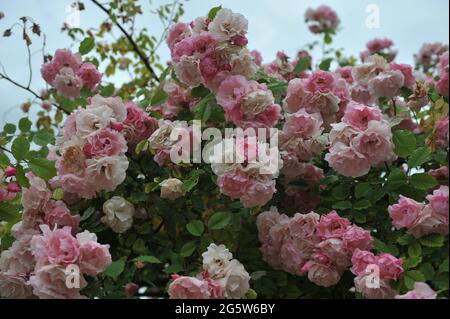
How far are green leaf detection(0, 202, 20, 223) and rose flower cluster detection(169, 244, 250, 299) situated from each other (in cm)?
44

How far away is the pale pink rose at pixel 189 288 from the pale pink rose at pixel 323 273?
238 millimetres

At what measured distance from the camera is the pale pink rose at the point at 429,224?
1045mm

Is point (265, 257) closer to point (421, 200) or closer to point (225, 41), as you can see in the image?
point (421, 200)

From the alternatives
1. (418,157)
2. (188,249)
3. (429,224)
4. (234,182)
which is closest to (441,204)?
(429,224)

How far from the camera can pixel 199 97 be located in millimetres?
1424

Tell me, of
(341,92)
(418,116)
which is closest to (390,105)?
(418,116)

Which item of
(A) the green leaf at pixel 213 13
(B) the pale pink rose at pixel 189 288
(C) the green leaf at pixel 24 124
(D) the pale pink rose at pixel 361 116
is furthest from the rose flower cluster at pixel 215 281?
(C) the green leaf at pixel 24 124

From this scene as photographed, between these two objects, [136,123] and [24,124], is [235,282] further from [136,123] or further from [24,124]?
[24,124]

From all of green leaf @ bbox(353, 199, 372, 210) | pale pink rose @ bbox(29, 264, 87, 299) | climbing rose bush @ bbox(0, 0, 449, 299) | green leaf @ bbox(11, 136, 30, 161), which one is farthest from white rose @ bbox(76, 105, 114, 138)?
green leaf @ bbox(353, 199, 372, 210)

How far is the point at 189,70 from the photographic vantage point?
1.27m

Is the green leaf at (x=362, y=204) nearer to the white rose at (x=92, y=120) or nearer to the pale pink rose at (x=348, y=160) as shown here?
the pale pink rose at (x=348, y=160)

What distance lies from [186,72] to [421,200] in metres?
0.57

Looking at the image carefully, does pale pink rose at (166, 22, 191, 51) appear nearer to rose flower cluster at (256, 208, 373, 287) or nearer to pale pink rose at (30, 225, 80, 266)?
rose flower cluster at (256, 208, 373, 287)

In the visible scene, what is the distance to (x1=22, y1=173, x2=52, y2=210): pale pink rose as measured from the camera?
122 centimetres
